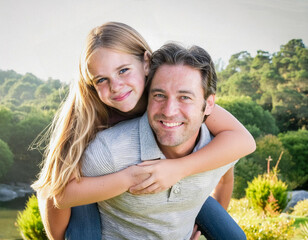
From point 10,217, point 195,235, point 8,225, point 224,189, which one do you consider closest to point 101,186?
point 195,235

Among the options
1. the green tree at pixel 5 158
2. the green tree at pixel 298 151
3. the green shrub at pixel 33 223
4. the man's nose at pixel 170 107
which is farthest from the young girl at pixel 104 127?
the green tree at pixel 298 151

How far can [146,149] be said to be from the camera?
2133 mm

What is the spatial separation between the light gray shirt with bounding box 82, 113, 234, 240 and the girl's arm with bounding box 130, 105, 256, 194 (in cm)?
8

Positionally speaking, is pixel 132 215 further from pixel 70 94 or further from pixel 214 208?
pixel 70 94

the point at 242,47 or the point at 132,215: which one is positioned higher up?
the point at 242,47

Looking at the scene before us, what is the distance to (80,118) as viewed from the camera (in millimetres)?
2352

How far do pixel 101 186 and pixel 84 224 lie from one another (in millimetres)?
473

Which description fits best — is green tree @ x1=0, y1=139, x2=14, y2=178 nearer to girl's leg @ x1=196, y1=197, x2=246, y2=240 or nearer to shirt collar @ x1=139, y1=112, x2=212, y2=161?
girl's leg @ x1=196, y1=197, x2=246, y2=240

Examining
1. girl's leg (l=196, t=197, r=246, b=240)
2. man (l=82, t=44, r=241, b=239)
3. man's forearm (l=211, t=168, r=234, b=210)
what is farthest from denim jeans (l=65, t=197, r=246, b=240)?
man's forearm (l=211, t=168, r=234, b=210)

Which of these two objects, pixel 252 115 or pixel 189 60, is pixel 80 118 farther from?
pixel 252 115

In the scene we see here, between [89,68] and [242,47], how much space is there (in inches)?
574

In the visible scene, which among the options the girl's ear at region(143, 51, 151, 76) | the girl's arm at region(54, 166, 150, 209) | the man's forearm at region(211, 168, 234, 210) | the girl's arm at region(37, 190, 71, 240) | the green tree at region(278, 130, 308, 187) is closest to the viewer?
the girl's arm at region(54, 166, 150, 209)

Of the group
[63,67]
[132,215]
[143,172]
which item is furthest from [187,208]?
[63,67]

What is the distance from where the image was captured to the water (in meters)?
9.54
